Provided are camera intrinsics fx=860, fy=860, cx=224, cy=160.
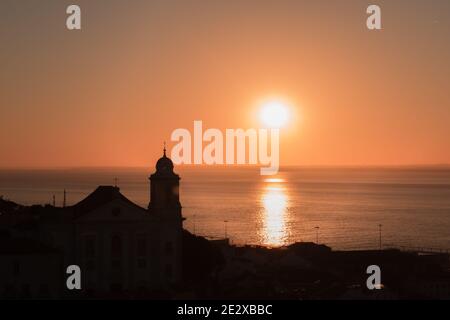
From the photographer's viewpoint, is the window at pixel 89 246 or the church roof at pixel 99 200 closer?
the window at pixel 89 246

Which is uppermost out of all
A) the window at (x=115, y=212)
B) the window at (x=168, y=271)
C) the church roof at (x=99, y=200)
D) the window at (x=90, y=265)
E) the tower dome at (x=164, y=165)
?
the tower dome at (x=164, y=165)

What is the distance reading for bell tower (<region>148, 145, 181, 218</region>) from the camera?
140 feet

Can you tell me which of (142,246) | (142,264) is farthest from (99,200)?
(142,264)

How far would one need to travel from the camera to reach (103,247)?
1617 inches

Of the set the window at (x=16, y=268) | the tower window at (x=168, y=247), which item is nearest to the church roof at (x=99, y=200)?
the tower window at (x=168, y=247)

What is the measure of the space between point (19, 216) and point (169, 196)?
584 inches

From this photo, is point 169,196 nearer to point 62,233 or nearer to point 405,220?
point 62,233

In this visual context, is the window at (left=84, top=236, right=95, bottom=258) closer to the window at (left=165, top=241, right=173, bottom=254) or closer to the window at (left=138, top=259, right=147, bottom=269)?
the window at (left=138, top=259, right=147, bottom=269)

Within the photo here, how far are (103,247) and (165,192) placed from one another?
4.14 metres

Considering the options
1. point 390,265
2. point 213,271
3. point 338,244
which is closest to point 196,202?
point 338,244

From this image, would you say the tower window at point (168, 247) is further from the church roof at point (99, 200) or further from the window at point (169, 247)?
the church roof at point (99, 200)

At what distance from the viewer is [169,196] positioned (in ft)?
140

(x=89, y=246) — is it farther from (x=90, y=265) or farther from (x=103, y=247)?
(x=90, y=265)

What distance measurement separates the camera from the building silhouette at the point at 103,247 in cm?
3866
